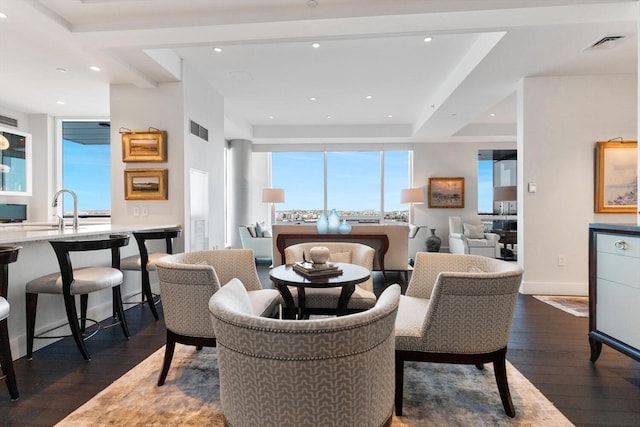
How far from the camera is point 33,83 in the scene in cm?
462

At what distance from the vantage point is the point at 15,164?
19.1 feet

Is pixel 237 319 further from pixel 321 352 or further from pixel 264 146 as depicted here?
pixel 264 146

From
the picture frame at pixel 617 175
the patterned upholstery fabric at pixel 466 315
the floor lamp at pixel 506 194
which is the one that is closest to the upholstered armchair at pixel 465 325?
the patterned upholstery fabric at pixel 466 315

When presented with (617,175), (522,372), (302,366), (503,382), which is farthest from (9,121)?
(617,175)

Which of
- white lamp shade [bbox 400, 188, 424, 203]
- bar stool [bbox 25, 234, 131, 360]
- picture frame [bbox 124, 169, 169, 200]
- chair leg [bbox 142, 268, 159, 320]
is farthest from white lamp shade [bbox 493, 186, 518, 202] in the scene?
bar stool [bbox 25, 234, 131, 360]

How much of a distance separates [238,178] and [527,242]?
6157mm

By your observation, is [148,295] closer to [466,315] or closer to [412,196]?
[466,315]

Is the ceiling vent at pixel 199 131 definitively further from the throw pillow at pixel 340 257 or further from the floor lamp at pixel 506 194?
the floor lamp at pixel 506 194

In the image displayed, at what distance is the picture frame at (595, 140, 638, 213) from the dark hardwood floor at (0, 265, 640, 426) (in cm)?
184

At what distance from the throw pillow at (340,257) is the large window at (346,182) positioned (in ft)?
17.7

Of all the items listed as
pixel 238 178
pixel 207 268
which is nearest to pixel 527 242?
pixel 207 268

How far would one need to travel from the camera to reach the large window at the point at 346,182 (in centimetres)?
856

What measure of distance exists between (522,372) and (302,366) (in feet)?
6.60

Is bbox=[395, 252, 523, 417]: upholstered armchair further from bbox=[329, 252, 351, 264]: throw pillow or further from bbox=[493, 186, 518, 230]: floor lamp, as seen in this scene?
bbox=[493, 186, 518, 230]: floor lamp
